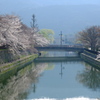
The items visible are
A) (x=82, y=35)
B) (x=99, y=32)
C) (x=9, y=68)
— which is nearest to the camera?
(x=9, y=68)

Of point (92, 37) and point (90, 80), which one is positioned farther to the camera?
point (92, 37)

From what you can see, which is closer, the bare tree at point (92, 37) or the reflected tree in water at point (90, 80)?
the reflected tree in water at point (90, 80)

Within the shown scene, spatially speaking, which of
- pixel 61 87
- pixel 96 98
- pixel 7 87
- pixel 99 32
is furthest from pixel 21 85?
pixel 99 32

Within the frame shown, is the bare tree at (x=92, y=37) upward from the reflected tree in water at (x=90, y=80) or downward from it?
upward

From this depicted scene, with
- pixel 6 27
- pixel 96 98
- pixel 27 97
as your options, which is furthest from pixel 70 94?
pixel 6 27

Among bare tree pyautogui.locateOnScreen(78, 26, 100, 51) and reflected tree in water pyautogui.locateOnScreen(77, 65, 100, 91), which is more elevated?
bare tree pyautogui.locateOnScreen(78, 26, 100, 51)

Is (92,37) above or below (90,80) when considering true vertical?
above

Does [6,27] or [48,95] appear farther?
[6,27]

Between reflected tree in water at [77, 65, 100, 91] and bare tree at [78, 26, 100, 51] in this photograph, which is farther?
bare tree at [78, 26, 100, 51]

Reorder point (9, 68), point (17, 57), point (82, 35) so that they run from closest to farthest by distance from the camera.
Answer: point (9, 68)
point (17, 57)
point (82, 35)

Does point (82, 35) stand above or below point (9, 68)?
above

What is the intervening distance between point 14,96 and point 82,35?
42695 millimetres

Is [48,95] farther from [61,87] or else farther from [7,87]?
[7,87]

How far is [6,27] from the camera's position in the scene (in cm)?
2823
